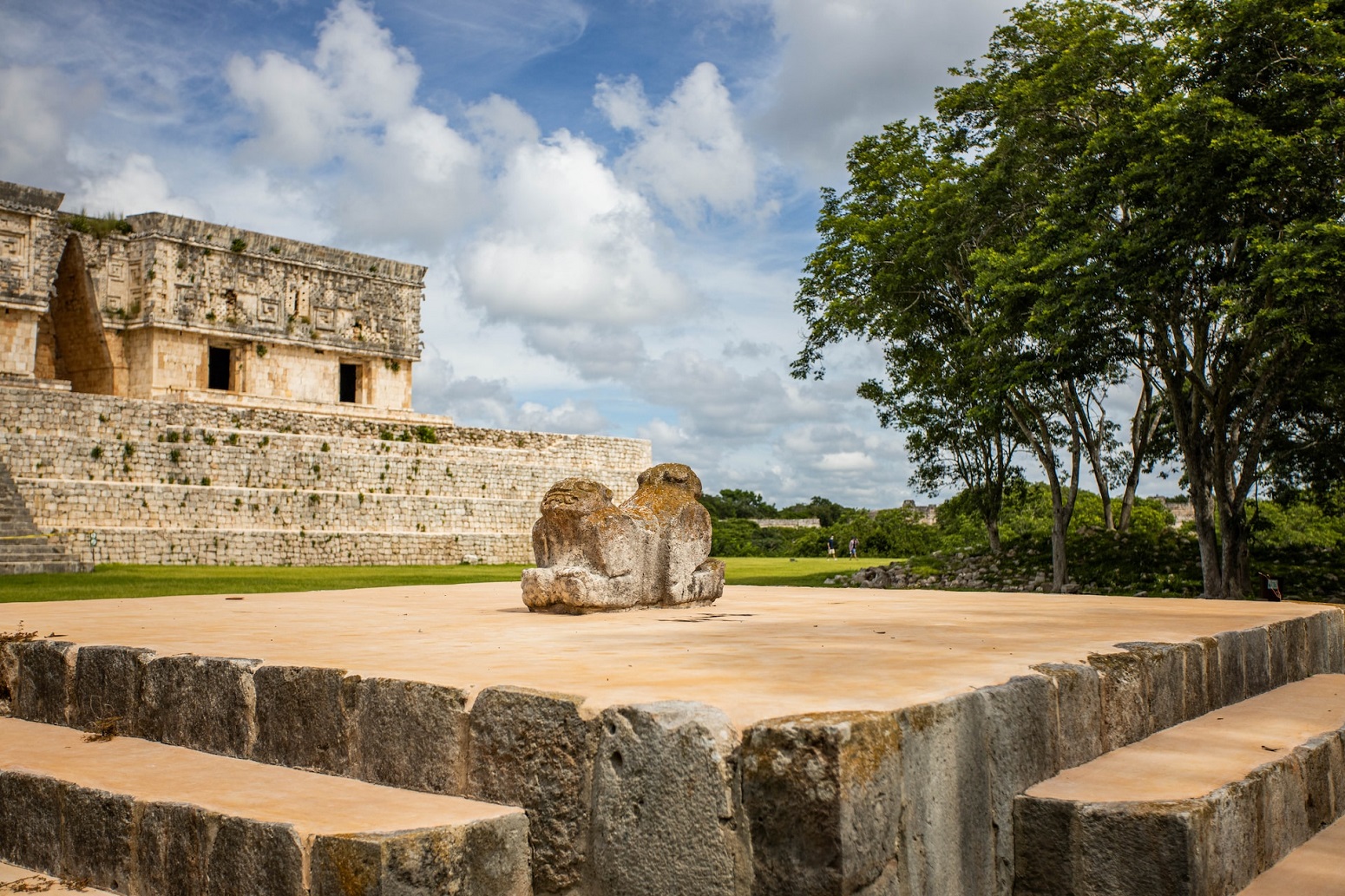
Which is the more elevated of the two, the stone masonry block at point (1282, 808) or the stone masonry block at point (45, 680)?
the stone masonry block at point (45, 680)

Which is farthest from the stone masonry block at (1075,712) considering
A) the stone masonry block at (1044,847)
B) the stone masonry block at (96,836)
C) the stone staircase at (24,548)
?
the stone staircase at (24,548)

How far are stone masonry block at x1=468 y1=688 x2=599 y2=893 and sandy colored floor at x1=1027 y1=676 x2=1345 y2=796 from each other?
5.24 ft

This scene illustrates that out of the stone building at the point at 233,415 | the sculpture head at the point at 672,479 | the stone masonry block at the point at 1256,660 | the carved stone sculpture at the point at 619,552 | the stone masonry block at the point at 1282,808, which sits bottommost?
the stone masonry block at the point at 1282,808

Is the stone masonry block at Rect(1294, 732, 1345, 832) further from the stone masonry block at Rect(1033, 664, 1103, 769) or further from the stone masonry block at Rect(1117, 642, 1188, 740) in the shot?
the stone masonry block at Rect(1033, 664, 1103, 769)

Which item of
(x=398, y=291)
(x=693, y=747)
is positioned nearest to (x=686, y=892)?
(x=693, y=747)

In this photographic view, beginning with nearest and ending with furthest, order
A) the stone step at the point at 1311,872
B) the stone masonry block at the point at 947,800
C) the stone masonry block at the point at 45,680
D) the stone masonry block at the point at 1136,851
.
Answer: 1. the stone masonry block at the point at 947,800
2. the stone masonry block at the point at 1136,851
3. the stone step at the point at 1311,872
4. the stone masonry block at the point at 45,680

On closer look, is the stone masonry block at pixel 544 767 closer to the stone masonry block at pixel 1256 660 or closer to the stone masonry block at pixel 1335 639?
the stone masonry block at pixel 1256 660

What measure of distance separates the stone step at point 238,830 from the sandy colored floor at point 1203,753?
6.50 feet

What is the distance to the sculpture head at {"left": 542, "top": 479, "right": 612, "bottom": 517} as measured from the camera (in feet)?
24.9

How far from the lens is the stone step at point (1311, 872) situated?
3823 millimetres

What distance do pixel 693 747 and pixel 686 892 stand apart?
432 mm

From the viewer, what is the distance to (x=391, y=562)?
1089 inches

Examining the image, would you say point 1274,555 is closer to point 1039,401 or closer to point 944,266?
point 1039,401

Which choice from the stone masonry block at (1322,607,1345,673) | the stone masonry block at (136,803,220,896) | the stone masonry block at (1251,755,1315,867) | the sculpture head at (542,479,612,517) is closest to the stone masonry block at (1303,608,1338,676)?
the stone masonry block at (1322,607,1345,673)
